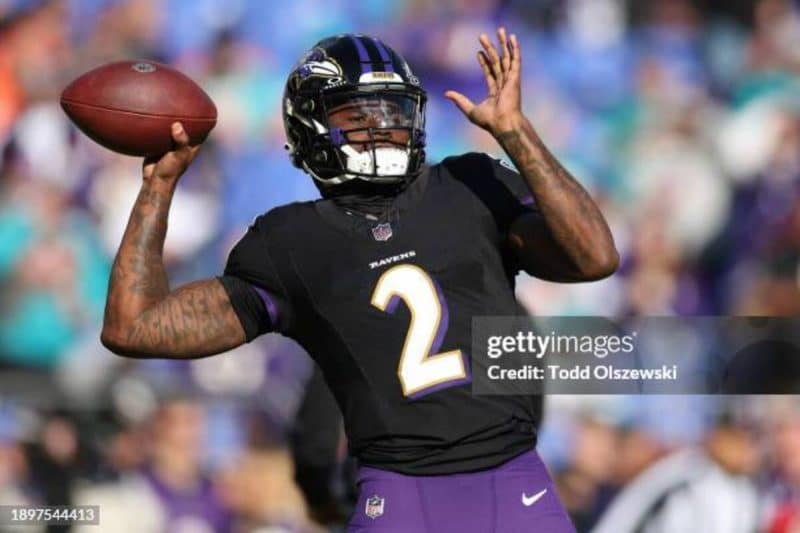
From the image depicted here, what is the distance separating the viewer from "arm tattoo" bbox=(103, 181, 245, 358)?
106 inches

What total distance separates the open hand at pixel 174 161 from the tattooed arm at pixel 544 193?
61 cm

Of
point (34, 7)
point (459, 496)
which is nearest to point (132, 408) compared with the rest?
point (34, 7)

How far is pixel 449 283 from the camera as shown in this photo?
8.79 feet

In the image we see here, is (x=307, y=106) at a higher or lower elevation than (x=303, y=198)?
lower

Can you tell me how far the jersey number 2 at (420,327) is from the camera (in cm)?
261

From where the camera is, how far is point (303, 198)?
504 cm

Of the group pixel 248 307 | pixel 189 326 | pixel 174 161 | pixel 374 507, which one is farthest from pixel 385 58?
pixel 374 507

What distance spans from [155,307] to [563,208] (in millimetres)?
890

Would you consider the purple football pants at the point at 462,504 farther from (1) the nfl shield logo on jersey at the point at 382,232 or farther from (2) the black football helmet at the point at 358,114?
(2) the black football helmet at the point at 358,114

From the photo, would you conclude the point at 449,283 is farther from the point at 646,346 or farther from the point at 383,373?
the point at 646,346

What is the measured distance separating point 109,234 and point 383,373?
259 cm

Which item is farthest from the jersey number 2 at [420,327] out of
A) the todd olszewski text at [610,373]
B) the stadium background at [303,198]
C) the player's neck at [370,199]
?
the stadium background at [303,198]

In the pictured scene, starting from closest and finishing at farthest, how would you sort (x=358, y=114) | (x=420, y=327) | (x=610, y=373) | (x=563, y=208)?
(x=563, y=208) < (x=420, y=327) < (x=358, y=114) < (x=610, y=373)

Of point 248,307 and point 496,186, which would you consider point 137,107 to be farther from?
point 496,186
